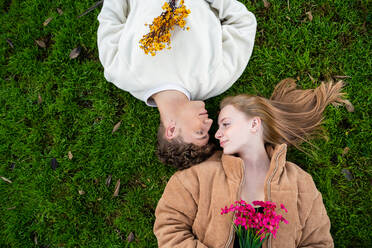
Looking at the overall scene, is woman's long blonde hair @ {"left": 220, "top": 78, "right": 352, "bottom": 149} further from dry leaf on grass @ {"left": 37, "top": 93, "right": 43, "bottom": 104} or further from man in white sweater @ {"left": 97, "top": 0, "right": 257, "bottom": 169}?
dry leaf on grass @ {"left": 37, "top": 93, "right": 43, "bottom": 104}

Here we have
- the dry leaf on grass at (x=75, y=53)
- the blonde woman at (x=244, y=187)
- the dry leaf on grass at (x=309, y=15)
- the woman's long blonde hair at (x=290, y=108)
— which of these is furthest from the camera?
the dry leaf on grass at (x=75, y=53)

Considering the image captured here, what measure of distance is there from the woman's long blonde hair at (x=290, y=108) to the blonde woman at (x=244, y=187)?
13 mm

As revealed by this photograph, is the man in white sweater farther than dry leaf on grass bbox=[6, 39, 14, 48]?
No

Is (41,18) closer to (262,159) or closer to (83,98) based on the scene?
(83,98)

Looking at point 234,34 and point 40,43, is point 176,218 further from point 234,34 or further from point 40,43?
point 40,43

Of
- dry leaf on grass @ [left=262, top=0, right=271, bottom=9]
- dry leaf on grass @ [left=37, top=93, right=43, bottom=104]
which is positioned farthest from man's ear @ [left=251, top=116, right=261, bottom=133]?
dry leaf on grass @ [left=37, top=93, right=43, bottom=104]

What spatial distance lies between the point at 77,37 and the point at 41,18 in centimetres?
65

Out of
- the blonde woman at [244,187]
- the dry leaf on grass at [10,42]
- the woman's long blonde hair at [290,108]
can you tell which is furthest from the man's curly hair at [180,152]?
the dry leaf on grass at [10,42]

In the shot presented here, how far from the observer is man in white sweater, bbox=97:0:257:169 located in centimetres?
304

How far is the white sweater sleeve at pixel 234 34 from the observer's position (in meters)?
3.32

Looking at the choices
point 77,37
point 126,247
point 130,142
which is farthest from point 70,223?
point 77,37

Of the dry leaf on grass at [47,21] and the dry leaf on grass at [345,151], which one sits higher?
the dry leaf on grass at [47,21]

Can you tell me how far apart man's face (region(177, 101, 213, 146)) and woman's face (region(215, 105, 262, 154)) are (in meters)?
0.20

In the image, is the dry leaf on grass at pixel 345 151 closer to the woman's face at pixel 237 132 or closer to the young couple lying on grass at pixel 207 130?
the young couple lying on grass at pixel 207 130
